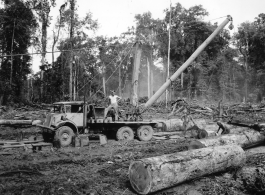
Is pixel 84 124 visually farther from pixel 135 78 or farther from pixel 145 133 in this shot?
pixel 135 78

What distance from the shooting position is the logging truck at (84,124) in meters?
10.7

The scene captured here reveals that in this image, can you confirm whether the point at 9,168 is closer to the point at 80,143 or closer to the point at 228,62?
the point at 80,143

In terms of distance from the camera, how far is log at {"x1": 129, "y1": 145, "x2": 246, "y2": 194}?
509 cm

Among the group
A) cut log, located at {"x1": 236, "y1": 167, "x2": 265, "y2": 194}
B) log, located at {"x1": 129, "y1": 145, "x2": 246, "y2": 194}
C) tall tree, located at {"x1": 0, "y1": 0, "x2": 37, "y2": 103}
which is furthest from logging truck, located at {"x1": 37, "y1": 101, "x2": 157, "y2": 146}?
tall tree, located at {"x1": 0, "y1": 0, "x2": 37, "y2": 103}

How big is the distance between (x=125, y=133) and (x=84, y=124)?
2184 mm

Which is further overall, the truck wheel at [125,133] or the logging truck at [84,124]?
the truck wheel at [125,133]

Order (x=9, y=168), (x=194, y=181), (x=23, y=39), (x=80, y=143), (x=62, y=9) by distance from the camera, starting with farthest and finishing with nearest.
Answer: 1. (x=62, y=9)
2. (x=23, y=39)
3. (x=80, y=143)
4. (x=9, y=168)
5. (x=194, y=181)

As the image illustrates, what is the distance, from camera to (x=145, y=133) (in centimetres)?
1267

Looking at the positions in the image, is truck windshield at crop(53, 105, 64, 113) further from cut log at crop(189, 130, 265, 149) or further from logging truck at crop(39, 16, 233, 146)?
cut log at crop(189, 130, 265, 149)

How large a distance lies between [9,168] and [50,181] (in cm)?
187

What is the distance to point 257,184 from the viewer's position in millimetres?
5668

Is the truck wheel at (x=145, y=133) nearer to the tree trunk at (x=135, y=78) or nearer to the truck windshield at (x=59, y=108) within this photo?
the tree trunk at (x=135, y=78)

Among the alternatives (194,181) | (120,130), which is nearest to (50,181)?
(194,181)

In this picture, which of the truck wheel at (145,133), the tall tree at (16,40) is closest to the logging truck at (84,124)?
the truck wheel at (145,133)
